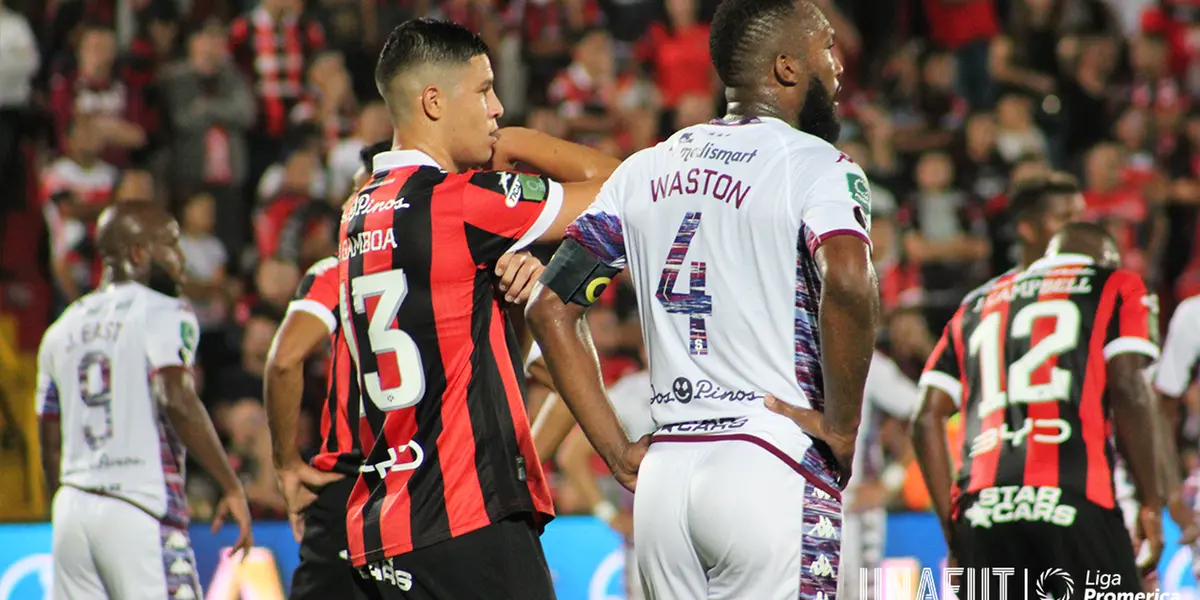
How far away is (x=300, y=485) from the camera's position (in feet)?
20.0

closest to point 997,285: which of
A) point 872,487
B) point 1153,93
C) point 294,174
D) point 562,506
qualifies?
point 872,487

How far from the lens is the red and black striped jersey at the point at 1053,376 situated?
249 inches

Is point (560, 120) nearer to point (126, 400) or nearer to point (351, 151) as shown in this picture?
point (351, 151)

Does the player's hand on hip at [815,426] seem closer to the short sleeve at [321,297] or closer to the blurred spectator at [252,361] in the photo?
the short sleeve at [321,297]

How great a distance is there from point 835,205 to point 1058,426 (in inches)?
109

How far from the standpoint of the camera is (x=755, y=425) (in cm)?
409

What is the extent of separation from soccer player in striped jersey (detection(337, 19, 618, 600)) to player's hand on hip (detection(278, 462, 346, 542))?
110 centimetres

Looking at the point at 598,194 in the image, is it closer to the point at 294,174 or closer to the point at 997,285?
the point at 997,285

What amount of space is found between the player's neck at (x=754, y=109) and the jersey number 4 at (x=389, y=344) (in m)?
1.17

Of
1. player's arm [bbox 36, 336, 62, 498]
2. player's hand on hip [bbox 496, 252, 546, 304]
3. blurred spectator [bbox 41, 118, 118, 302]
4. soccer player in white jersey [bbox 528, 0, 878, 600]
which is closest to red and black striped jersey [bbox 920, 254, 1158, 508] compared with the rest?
soccer player in white jersey [bbox 528, 0, 878, 600]

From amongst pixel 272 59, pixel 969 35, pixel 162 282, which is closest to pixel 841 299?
pixel 162 282

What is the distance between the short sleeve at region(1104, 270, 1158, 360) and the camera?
6.33 metres

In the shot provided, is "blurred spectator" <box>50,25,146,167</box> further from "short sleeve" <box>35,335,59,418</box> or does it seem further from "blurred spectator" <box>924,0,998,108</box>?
"blurred spectator" <box>924,0,998,108</box>

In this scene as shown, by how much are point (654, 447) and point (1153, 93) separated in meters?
13.1
